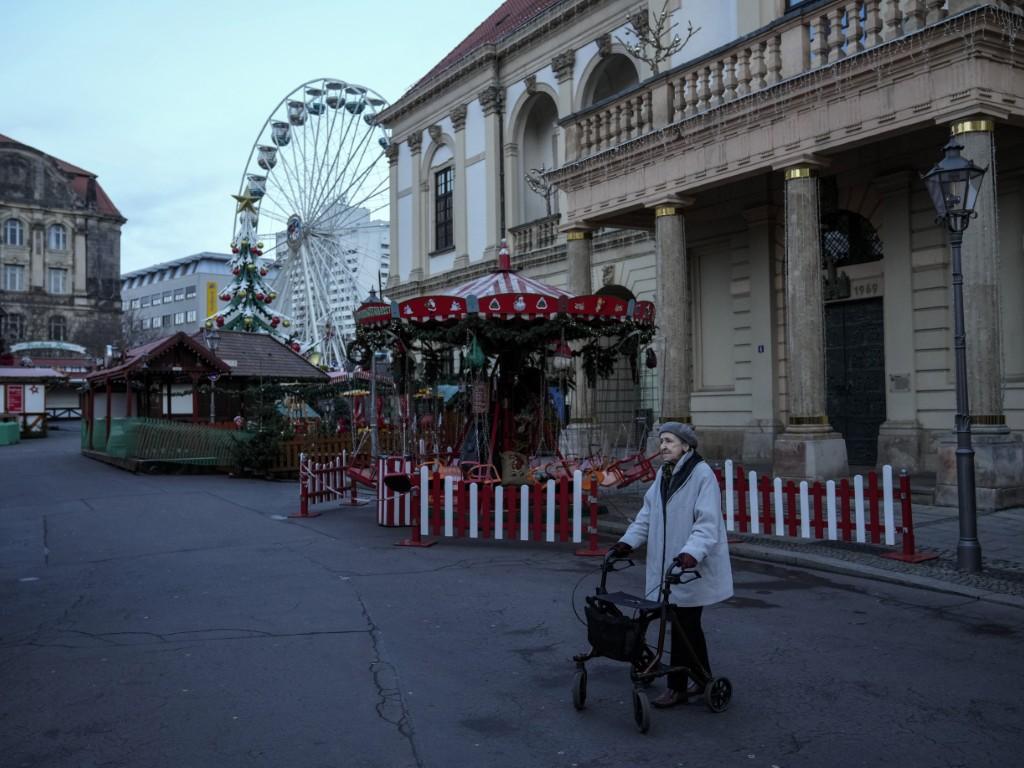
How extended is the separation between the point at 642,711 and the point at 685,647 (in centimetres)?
55

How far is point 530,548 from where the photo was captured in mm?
11172

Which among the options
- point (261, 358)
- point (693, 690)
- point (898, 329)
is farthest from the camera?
point (261, 358)

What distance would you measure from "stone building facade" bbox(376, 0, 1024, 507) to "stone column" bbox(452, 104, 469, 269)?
275 inches

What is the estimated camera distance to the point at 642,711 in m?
4.86

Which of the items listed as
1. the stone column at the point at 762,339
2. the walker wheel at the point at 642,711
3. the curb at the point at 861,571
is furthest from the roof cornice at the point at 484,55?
the walker wheel at the point at 642,711

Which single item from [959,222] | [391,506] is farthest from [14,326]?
[959,222]

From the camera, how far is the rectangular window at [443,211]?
31.0m

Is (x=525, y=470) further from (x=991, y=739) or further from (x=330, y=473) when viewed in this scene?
(x=991, y=739)

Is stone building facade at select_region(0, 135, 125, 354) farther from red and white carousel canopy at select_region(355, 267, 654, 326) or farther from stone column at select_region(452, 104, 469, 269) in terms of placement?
red and white carousel canopy at select_region(355, 267, 654, 326)

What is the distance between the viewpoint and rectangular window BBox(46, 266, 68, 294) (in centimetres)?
8319

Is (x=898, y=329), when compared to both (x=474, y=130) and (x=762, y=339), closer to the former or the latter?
(x=762, y=339)

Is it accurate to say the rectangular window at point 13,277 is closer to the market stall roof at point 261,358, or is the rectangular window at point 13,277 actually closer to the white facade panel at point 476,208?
the market stall roof at point 261,358

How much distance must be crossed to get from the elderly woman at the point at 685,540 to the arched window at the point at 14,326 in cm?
8468

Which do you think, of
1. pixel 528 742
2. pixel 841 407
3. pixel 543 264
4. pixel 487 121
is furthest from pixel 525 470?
pixel 487 121
